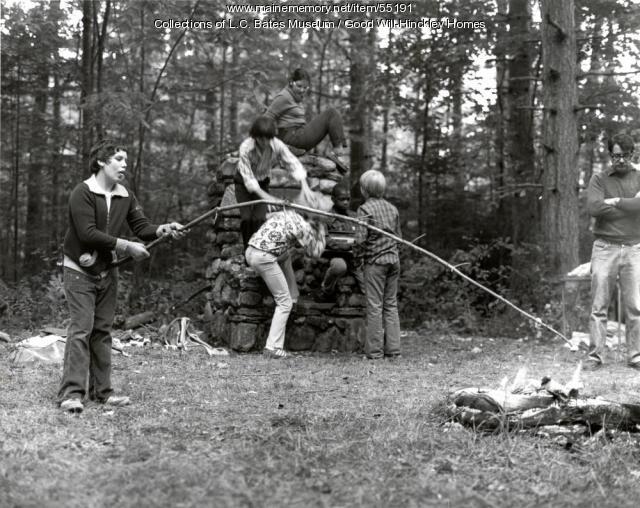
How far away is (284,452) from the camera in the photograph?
12.1 feet

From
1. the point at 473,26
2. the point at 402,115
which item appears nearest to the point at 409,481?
the point at 473,26

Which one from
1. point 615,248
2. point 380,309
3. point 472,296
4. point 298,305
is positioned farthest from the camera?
point 472,296

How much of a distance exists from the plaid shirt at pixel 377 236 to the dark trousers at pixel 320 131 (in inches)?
60.3

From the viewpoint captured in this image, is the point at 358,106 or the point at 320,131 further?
the point at 358,106

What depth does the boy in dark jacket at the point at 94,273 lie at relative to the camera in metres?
4.83

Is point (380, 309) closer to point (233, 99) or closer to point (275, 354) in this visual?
point (275, 354)

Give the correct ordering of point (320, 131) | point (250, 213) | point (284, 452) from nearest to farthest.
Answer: point (284, 452)
point (250, 213)
point (320, 131)

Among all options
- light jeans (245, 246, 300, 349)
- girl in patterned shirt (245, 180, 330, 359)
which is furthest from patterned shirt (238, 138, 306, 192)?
light jeans (245, 246, 300, 349)

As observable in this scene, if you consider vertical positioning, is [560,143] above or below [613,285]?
above

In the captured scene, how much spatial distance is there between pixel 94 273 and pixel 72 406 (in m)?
0.91

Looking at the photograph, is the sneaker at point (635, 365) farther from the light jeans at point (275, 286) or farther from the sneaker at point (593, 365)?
the light jeans at point (275, 286)

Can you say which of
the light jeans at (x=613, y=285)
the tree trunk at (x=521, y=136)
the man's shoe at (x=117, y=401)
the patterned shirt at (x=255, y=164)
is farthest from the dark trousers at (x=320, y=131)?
the tree trunk at (x=521, y=136)

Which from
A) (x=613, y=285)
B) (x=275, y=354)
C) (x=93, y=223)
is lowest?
(x=275, y=354)

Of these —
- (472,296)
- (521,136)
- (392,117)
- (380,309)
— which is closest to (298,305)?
(380,309)
